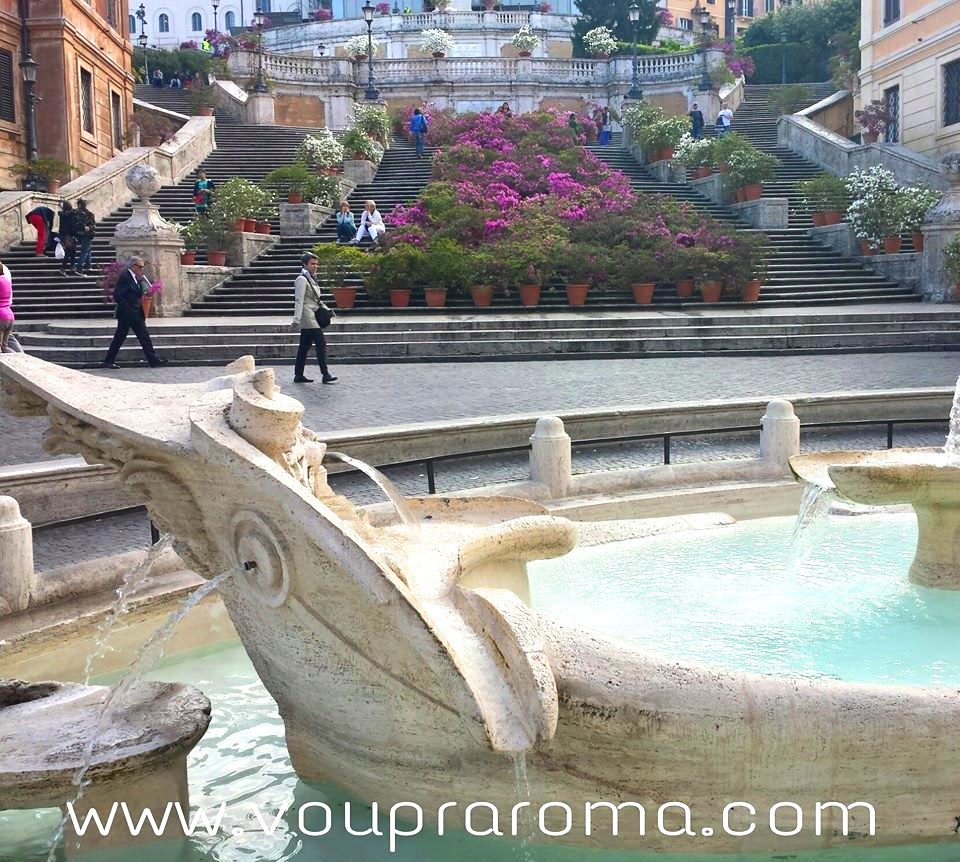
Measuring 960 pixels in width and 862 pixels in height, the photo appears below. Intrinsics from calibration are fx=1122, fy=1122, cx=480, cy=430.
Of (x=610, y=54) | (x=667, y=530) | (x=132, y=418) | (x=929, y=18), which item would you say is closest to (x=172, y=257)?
(x=667, y=530)

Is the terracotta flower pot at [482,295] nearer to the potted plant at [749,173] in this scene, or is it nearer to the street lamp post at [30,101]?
the potted plant at [749,173]

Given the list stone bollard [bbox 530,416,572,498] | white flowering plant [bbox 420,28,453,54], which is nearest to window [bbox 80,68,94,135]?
white flowering plant [bbox 420,28,453,54]

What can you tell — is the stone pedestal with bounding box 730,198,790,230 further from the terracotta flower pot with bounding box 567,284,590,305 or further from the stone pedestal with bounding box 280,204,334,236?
the stone pedestal with bounding box 280,204,334,236

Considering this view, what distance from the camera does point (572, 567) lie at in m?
6.21

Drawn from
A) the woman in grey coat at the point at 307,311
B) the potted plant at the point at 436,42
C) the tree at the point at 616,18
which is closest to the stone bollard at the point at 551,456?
the woman in grey coat at the point at 307,311

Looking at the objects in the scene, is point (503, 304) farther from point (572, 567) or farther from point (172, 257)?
point (572, 567)

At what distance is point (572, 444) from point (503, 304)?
1124 cm

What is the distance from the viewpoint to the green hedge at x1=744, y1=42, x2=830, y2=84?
153ft

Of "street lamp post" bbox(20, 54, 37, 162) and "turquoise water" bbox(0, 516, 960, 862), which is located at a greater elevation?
"street lamp post" bbox(20, 54, 37, 162)

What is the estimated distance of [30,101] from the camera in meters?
26.8

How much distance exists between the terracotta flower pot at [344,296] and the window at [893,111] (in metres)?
18.5

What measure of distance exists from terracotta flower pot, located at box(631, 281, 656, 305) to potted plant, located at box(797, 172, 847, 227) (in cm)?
663

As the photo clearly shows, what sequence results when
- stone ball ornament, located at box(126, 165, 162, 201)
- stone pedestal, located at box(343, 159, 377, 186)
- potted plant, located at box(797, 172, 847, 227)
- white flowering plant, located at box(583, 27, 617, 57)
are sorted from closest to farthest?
stone ball ornament, located at box(126, 165, 162, 201) → potted plant, located at box(797, 172, 847, 227) → stone pedestal, located at box(343, 159, 377, 186) → white flowering plant, located at box(583, 27, 617, 57)

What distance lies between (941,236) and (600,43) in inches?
1047
